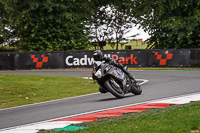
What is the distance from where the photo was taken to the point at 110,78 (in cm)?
1166

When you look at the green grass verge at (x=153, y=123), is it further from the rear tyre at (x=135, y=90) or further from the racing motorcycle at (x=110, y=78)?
the rear tyre at (x=135, y=90)

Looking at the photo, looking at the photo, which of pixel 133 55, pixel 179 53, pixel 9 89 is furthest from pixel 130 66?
pixel 9 89

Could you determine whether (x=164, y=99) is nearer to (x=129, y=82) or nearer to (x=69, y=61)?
(x=129, y=82)

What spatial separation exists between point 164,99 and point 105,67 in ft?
6.88

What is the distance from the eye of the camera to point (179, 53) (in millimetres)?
27672

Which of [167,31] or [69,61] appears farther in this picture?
[167,31]

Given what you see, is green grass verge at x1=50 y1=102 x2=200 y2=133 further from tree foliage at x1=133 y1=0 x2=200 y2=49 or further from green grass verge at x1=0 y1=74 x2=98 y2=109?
tree foliage at x1=133 y1=0 x2=200 y2=49

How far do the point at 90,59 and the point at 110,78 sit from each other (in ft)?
60.3

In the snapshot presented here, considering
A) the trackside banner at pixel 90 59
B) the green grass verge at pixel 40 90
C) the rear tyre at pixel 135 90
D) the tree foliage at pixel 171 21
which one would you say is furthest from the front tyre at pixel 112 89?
the tree foliage at pixel 171 21

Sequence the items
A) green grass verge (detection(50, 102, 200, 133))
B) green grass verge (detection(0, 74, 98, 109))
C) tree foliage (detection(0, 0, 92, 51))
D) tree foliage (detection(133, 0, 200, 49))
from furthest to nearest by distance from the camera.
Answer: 1. tree foliage (detection(0, 0, 92, 51))
2. tree foliage (detection(133, 0, 200, 49))
3. green grass verge (detection(0, 74, 98, 109))
4. green grass verge (detection(50, 102, 200, 133))

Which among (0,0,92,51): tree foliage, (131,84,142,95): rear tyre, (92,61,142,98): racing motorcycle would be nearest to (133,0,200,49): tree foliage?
(0,0,92,51): tree foliage

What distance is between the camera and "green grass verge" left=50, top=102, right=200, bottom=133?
20.7 ft

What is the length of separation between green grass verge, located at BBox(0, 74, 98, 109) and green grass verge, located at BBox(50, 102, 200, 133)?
6.47 meters

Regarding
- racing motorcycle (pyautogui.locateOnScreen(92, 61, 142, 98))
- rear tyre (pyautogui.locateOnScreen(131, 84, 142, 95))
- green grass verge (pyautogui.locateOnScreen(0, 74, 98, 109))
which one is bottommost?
green grass verge (pyautogui.locateOnScreen(0, 74, 98, 109))
